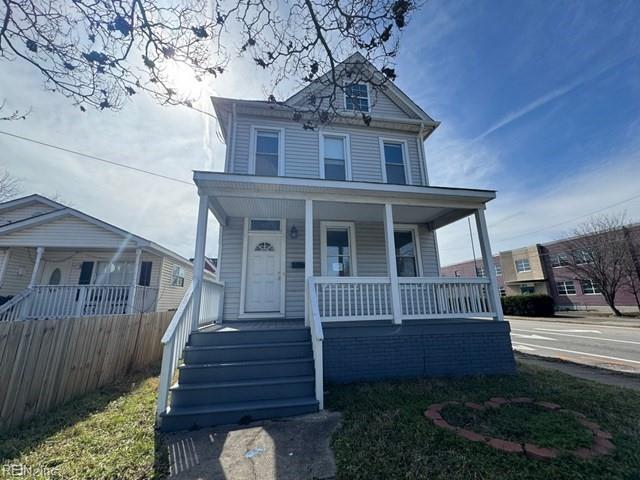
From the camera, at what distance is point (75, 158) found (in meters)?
9.49

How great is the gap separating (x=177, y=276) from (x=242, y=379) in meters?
10.5

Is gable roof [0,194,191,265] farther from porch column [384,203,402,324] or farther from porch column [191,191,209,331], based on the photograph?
porch column [384,203,402,324]

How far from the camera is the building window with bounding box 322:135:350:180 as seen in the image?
776 centimetres

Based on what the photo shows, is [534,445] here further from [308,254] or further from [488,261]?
[488,261]

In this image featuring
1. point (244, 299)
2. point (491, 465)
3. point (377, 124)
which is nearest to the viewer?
point (491, 465)

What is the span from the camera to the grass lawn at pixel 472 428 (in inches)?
86.3

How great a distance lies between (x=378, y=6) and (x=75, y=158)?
1164 cm

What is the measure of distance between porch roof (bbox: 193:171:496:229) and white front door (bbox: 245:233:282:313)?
0.74 metres

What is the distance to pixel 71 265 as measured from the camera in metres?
9.84

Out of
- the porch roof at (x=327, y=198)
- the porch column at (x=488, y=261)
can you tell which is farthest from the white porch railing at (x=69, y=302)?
the porch column at (x=488, y=261)

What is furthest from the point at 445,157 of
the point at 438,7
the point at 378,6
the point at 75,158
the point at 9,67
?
the point at 75,158

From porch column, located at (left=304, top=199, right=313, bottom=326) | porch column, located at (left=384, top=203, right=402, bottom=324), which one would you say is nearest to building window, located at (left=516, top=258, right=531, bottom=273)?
porch column, located at (left=384, top=203, right=402, bottom=324)

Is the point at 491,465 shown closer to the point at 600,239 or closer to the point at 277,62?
the point at 277,62

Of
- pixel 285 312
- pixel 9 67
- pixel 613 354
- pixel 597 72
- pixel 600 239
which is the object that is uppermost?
pixel 597 72
